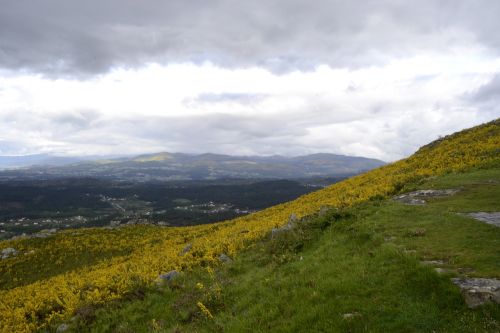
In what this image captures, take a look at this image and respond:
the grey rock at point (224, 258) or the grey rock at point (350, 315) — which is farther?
the grey rock at point (224, 258)

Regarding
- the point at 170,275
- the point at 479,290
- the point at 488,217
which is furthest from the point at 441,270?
the point at 170,275

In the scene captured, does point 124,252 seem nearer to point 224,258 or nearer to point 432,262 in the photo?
point 224,258

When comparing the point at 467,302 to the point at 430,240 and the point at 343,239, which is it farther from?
the point at 343,239

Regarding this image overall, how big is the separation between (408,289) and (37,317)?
18.7 meters

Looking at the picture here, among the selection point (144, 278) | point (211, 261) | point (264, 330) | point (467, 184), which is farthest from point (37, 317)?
point (467, 184)

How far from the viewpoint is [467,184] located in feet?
81.6

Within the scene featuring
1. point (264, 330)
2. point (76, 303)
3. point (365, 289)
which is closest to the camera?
point (264, 330)

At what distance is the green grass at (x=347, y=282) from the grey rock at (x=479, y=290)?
23 cm

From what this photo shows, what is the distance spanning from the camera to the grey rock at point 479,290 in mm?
10805

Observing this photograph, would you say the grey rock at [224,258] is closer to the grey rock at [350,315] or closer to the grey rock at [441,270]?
the grey rock at [350,315]

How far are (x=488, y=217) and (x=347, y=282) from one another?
8.90 metres

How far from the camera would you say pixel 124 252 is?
41.0 meters

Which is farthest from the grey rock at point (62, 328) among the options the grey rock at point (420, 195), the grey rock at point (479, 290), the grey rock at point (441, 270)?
the grey rock at point (420, 195)

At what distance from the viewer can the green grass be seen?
11.3 metres
